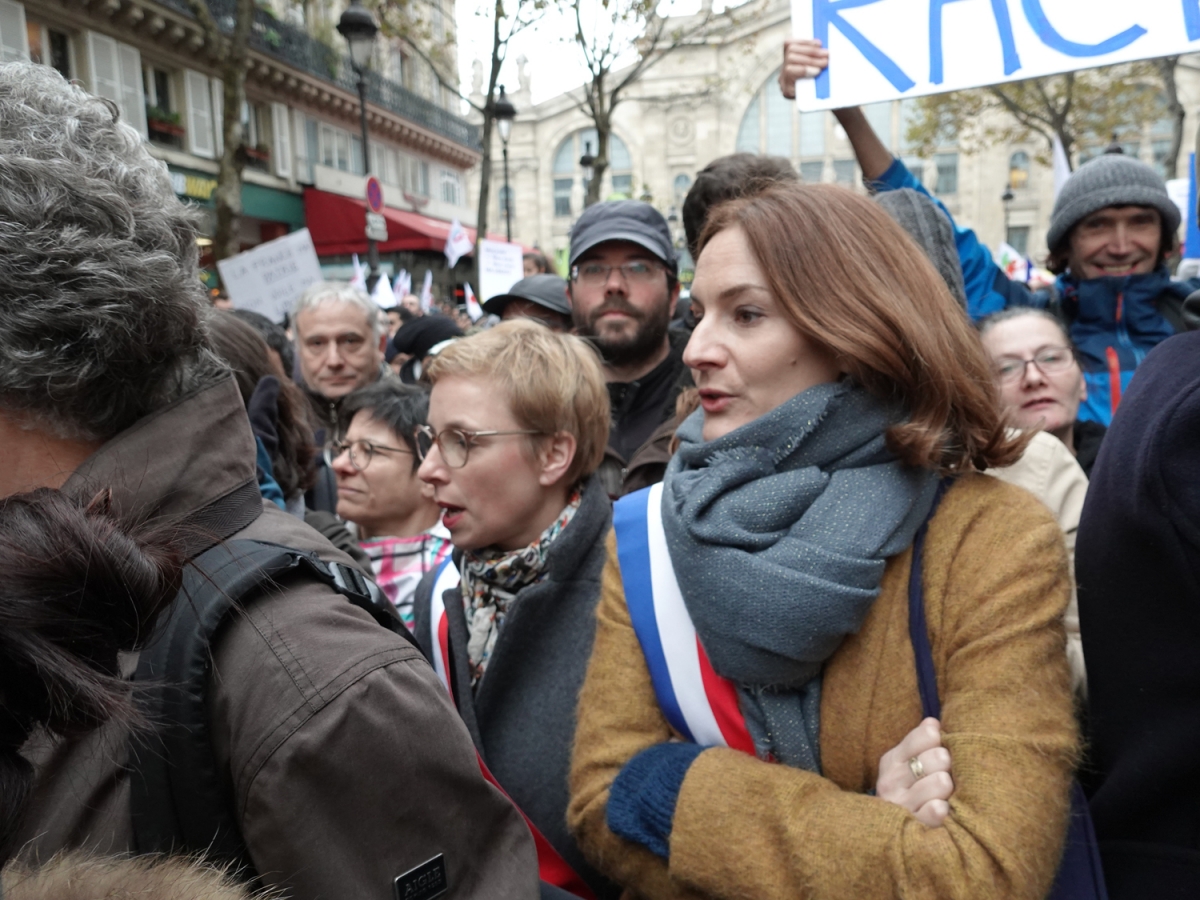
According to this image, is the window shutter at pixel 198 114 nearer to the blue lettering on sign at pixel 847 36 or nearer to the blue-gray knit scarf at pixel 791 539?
the blue lettering on sign at pixel 847 36

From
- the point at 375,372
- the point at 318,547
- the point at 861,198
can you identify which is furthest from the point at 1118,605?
the point at 375,372

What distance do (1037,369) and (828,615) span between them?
1589 mm

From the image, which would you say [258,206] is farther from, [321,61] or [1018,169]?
[1018,169]

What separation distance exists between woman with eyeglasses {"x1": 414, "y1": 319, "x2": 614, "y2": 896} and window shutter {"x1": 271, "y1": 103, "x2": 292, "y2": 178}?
69.4 feet

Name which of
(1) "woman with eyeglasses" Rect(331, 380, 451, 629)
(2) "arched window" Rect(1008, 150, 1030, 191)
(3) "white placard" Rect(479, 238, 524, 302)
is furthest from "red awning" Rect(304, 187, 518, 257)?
(2) "arched window" Rect(1008, 150, 1030, 191)

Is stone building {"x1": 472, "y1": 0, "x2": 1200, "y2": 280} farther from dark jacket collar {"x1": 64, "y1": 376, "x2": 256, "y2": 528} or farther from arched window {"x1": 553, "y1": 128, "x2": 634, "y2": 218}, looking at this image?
dark jacket collar {"x1": 64, "y1": 376, "x2": 256, "y2": 528}

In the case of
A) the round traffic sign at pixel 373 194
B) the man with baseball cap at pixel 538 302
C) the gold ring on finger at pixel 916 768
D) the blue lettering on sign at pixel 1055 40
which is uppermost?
the round traffic sign at pixel 373 194

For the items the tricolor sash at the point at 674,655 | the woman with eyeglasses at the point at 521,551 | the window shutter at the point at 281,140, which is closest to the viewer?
the tricolor sash at the point at 674,655

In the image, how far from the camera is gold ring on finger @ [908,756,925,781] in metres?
1.36

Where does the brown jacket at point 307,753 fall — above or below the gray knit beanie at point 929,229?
below

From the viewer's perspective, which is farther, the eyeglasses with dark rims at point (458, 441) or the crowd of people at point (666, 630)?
the eyeglasses with dark rims at point (458, 441)

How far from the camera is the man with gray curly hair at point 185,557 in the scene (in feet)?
3.57

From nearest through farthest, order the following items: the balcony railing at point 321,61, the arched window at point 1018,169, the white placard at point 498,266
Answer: the white placard at point 498,266 → the balcony railing at point 321,61 → the arched window at point 1018,169

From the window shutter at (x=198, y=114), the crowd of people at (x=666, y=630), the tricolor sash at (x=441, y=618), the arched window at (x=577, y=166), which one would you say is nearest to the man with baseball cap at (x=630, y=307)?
the tricolor sash at (x=441, y=618)
